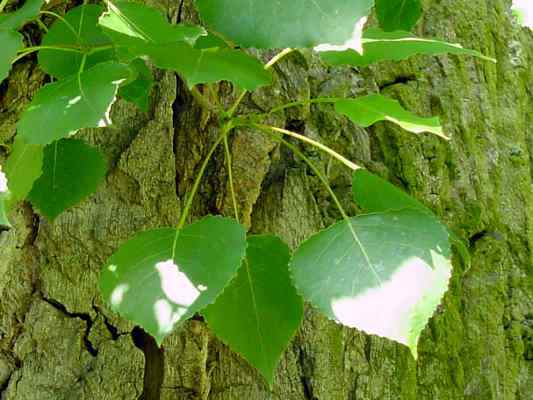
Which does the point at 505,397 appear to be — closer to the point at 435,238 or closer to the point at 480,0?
the point at 435,238

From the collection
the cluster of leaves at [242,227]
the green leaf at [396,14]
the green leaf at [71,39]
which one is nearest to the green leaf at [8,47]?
the cluster of leaves at [242,227]

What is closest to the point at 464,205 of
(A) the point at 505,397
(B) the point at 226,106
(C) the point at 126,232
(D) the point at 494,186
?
(D) the point at 494,186

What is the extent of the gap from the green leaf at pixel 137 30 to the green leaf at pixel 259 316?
1.00ft

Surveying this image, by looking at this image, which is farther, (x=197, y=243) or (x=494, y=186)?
(x=494, y=186)

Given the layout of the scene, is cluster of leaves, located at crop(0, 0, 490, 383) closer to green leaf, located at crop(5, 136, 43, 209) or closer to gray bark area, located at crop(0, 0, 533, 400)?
green leaf, located at crop(5, 136, 43, 209)

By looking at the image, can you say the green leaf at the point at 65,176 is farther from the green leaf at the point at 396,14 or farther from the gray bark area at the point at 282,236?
the green leaf at the point at 396,14

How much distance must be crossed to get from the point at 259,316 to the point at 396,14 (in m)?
0.52

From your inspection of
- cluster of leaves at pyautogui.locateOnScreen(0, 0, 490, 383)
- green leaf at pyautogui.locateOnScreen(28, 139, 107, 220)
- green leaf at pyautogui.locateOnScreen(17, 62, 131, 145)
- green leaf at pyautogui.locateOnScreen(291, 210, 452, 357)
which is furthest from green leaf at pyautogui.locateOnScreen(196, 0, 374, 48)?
green leaf at pyautogui.locateOnScreen(28, 139, 107, 220)

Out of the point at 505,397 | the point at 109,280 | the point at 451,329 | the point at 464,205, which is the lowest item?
the point at 505,397

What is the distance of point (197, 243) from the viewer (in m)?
0.81

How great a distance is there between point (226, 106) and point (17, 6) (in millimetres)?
361

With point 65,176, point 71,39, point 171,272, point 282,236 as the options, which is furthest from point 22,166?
point 282,236

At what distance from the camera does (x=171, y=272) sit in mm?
764

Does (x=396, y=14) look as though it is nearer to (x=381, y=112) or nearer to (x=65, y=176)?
(x=381, y=112)
